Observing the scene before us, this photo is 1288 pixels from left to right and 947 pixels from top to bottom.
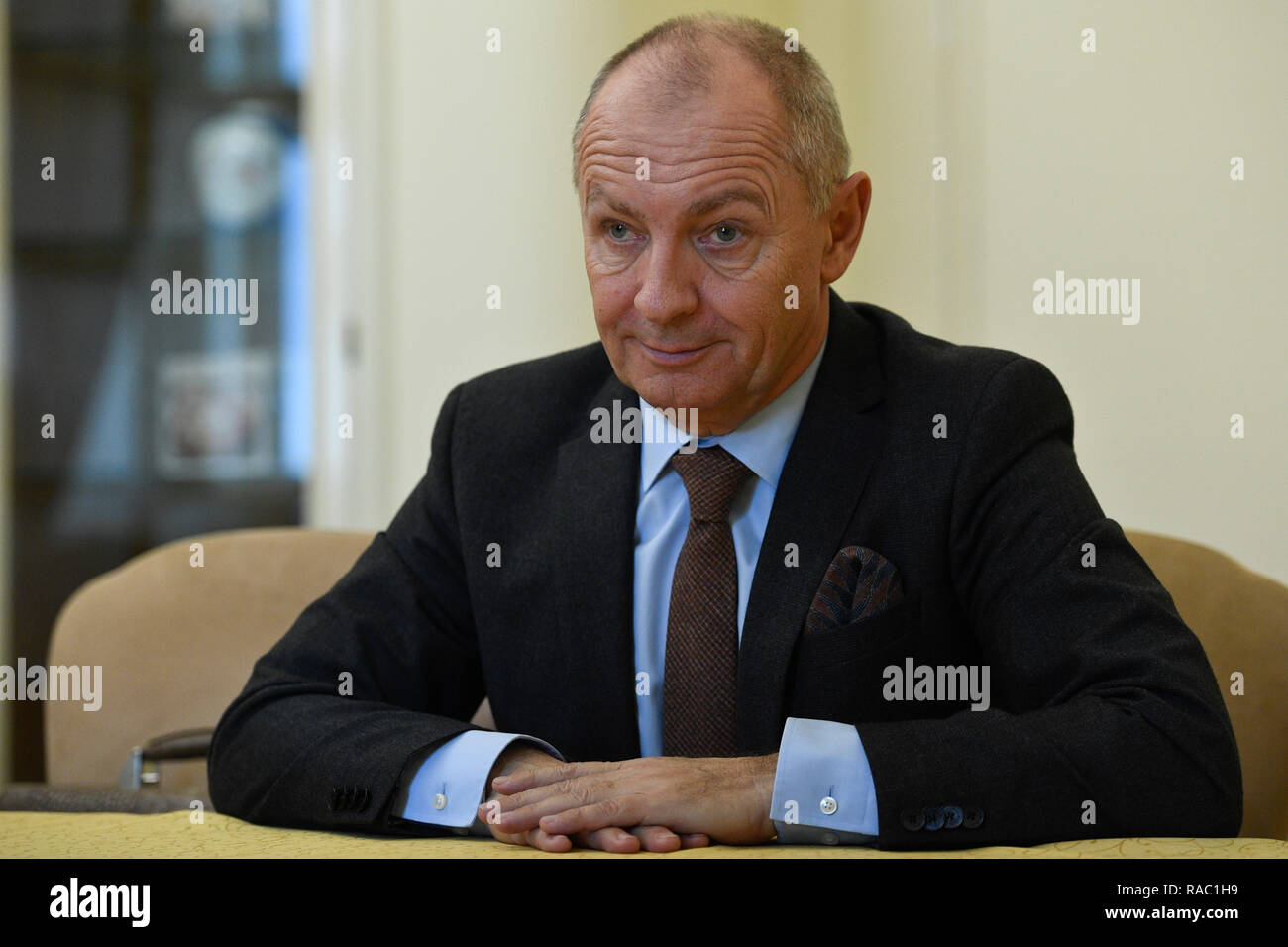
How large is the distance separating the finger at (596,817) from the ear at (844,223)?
68 cm

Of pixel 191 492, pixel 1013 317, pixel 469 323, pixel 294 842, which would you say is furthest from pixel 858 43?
pixel 191 492

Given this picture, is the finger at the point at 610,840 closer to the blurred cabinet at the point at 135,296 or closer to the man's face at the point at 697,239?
the man's face at the point at 697,239

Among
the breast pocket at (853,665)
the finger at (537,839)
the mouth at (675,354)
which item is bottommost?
the finger at (537,839)

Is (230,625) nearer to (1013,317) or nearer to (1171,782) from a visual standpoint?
(1171,782)

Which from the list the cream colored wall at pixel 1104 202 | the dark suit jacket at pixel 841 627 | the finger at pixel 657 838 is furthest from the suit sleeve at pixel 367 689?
the cream colored wall at pixel 1104 202

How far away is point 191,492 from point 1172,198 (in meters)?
2.93

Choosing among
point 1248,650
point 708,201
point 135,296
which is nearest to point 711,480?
point 708,201

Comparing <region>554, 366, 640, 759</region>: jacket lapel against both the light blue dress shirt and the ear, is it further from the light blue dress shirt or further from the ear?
the ear

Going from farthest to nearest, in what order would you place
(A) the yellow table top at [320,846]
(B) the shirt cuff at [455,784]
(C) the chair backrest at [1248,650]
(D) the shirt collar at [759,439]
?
(C) the chair backrest at [1248,650]
(D) the shirt collar at [759,439]
(B) the shirt cuff at [455,784]
(A) the yellow table top at [320,846]

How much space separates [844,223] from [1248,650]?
729mm

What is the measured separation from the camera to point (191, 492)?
13.0 feet

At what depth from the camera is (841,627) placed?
1.32 meters

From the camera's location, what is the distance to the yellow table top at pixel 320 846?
949mm

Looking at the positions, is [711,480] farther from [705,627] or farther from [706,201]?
[706,201]
